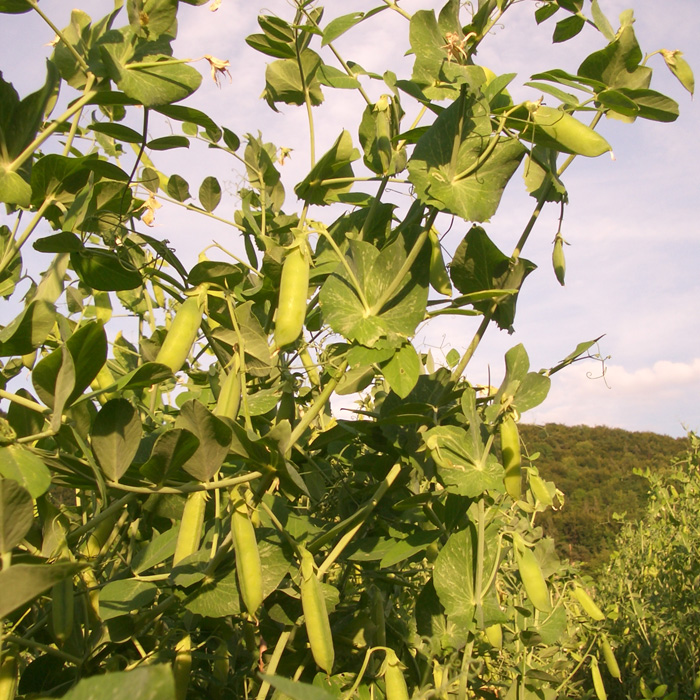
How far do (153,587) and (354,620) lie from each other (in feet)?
1.81

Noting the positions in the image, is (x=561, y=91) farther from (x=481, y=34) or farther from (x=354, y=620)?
(x=354, y=620)

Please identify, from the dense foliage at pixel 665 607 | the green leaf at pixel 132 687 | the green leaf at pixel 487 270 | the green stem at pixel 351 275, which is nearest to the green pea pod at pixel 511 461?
the green leaf at pixel 487 270

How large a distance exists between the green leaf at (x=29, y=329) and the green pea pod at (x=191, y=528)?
35cm

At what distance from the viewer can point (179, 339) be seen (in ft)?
3.59

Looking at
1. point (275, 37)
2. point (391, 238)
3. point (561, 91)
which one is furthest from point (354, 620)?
point (275, 37)

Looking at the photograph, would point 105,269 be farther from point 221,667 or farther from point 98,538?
point 221,667

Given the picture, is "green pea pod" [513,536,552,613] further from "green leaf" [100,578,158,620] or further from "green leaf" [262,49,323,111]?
"green leaf" [262,49,323,111]

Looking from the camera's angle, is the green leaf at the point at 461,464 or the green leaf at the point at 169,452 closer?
the green leaf at the point at 169,452

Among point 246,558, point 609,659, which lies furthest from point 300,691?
point 609,659

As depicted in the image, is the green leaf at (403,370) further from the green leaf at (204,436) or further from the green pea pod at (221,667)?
the green pea pod at (221,667)

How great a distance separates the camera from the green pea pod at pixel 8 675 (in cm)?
100

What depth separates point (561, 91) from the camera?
3.98ft

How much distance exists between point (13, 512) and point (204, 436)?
0.29m

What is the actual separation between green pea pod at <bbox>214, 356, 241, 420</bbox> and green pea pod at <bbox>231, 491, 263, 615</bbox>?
129 mm
